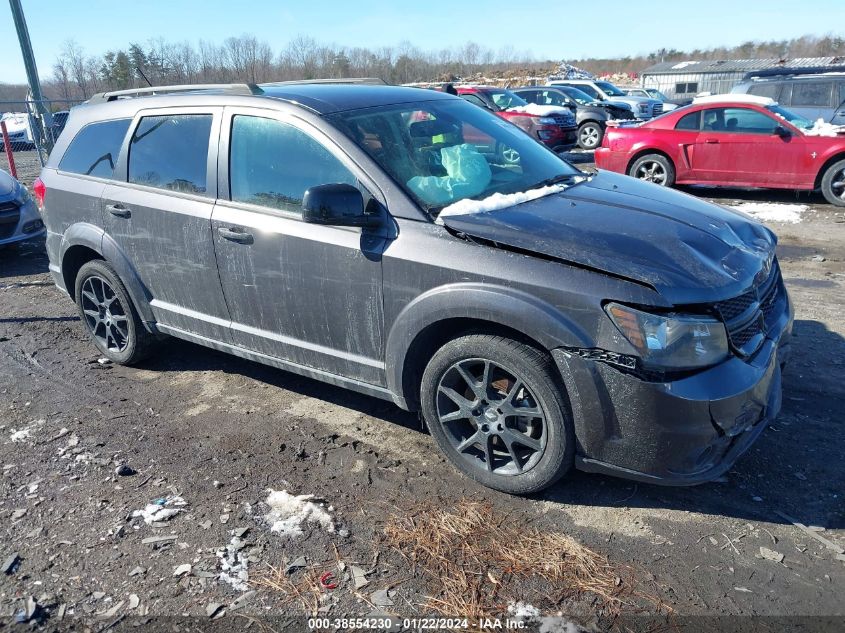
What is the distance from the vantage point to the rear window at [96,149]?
4598 millimetres

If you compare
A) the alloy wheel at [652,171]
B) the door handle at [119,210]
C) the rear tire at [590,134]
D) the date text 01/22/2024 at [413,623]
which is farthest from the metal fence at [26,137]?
the rear tire at [590,134]

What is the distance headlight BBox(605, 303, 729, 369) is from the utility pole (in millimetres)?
13321

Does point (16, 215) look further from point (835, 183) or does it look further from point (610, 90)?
point (610, 90)

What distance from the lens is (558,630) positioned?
2463 mm

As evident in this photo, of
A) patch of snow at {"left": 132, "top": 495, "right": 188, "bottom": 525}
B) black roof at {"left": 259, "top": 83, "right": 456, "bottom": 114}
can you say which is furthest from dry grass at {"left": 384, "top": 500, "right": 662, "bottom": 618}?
black roof at {"left": 259, "top": 83, "right": 456, "bottom": 114}

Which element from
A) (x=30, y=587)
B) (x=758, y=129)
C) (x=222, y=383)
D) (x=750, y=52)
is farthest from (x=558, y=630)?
(x=750, y=52)

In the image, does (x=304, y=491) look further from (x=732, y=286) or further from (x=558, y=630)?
(x=732, y=286)

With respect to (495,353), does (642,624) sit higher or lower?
lower

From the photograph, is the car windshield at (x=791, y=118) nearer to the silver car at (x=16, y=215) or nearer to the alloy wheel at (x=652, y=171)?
the alloy wheel at (x=652, y=171)

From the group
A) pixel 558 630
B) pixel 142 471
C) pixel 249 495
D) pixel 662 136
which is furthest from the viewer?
pixel 662 136

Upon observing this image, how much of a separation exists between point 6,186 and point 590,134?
1412 cm

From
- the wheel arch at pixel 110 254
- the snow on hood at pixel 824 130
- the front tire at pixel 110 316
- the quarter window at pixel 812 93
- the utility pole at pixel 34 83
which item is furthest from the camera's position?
the quarter window at pixel 812 93

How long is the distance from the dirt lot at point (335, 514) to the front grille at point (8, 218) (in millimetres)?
4290

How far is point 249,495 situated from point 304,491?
280 mm
